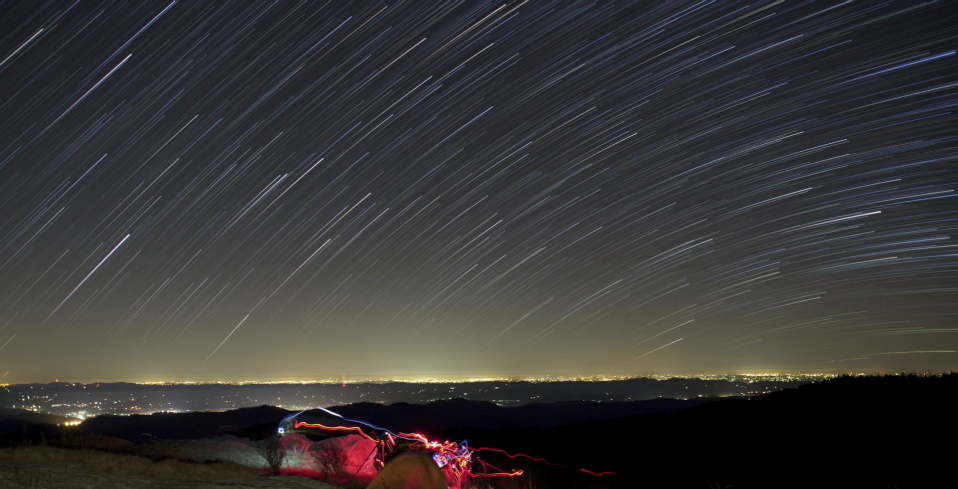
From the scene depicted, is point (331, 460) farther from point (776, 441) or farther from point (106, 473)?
point (776, 441)

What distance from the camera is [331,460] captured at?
14961mm

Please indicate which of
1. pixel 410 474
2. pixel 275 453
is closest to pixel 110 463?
pixel 275 453

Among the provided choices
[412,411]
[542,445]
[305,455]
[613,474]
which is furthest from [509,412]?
[305,455]

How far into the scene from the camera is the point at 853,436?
13.8 m

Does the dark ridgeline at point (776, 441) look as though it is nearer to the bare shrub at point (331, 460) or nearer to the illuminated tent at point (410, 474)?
the illuminated tent at point (410, 474)

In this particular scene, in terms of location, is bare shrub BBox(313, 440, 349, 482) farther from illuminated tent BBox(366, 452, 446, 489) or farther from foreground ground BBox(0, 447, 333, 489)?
foreground ground BBox(0, 447, 333, 489)

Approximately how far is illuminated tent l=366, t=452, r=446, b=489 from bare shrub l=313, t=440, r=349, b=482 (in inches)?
97.0

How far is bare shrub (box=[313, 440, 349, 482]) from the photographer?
1459 cm

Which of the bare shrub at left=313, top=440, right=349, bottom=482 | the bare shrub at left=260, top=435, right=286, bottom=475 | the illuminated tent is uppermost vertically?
the illuminated tent

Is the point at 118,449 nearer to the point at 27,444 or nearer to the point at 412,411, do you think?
the point at 27,444

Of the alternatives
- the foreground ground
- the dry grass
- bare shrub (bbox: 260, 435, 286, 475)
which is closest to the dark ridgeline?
the dry grass

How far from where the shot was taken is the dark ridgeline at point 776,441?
1177 centimetres

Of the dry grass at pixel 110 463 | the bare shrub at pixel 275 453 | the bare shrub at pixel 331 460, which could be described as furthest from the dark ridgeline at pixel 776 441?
the bare shrub at pixel 331 460

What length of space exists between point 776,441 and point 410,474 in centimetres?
1089
